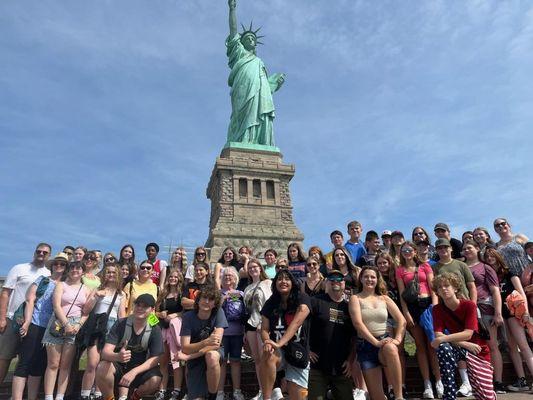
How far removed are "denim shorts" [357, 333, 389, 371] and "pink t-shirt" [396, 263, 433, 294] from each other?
123cm

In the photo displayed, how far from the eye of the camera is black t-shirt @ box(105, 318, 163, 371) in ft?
17.2

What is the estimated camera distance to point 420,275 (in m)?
5.99

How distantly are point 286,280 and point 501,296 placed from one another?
3.66 metres

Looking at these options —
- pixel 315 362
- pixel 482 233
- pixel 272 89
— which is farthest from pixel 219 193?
pixel 315 362

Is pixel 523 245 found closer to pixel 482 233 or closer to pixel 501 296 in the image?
pixel 482 233

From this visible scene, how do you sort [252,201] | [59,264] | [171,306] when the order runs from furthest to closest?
[252,201] < [171,306] < [59,264]

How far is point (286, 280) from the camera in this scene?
5.05 meters

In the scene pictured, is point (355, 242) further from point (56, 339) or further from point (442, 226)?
point (56, 339)

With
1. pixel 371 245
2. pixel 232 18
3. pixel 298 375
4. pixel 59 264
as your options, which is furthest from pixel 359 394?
pixel 232 18

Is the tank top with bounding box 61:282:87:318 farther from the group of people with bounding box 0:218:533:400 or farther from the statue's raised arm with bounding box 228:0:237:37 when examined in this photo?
the statue's raised arm with bounding box 228:0:237:37

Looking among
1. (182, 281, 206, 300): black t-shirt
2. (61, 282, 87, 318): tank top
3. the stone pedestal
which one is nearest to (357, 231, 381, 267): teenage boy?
(182, 281, 206, 300): black t-shirt

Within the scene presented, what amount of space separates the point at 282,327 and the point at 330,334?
1.99ft

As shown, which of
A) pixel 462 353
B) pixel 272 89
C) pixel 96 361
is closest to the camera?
pixel 462 353

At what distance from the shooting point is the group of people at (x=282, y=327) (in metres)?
4.85
